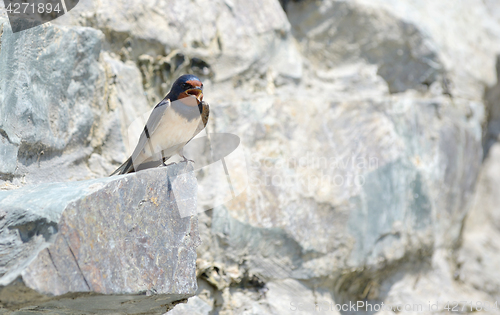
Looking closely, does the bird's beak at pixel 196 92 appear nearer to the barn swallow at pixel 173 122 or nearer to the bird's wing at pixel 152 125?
the barn swallow at pixel 173 122

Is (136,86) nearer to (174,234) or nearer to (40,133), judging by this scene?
(40,133)

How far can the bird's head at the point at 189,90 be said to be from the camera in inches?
93.4

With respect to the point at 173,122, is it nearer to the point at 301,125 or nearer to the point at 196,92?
the point at 196,92

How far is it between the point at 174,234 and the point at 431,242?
8.48 ft

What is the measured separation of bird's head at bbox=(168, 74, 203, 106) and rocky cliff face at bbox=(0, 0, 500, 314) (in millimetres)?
594

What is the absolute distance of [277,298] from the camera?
2891 mm

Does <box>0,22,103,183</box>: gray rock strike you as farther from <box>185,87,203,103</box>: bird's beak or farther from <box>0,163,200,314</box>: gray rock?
<box>185,87,203,103</box>: bird's beak

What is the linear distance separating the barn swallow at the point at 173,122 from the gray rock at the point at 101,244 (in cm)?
35

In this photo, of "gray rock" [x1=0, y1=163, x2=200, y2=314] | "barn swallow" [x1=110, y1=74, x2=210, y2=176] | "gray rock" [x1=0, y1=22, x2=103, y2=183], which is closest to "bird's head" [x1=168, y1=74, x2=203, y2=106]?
"barn swallow" [x1=110, y1=74, x2=210, y2=176]

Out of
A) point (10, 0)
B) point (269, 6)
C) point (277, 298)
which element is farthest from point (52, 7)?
point (277, 298)

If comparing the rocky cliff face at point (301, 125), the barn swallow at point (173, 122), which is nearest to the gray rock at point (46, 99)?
the rocky cliff face at point (301, 125)

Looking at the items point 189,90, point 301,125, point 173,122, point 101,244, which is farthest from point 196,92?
point 301,125

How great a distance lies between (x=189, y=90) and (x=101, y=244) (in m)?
1.00

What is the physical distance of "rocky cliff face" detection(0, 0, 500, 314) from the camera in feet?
8.29
